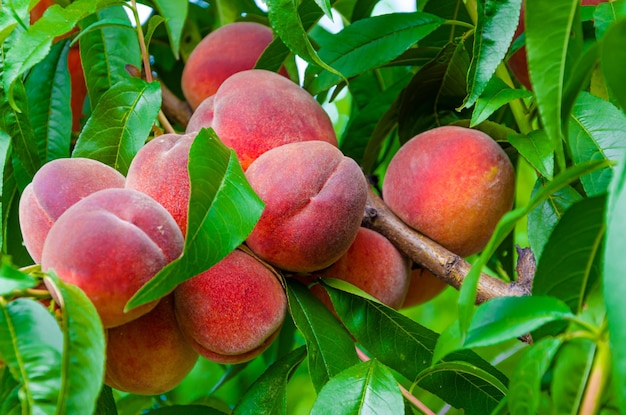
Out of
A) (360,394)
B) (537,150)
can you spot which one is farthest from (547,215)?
(360,394)

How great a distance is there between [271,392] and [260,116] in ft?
1.12

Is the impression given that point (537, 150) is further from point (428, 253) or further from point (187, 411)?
point (187, 411)

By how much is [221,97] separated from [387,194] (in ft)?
0.90

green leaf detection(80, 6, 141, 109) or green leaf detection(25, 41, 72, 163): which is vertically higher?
green leaf detection(80, 6, 141, 109)

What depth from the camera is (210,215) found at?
2.28ft

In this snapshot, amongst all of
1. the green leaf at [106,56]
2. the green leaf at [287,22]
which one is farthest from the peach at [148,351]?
the green leaf at [106,56]

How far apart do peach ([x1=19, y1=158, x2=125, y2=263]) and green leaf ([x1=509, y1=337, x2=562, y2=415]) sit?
0.48 m

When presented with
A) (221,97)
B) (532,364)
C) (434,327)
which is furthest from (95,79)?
(434,327)

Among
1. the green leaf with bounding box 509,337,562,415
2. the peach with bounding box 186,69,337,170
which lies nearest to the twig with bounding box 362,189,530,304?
the peach with bounding box 186,69,337,170

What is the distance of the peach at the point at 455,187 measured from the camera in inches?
39.1

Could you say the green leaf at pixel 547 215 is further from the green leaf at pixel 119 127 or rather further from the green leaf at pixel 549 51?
the green leaf at pixel 119 127

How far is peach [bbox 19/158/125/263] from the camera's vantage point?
0.78 meters

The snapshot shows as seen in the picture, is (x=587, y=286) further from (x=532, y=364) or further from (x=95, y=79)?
(x=95, y=79)

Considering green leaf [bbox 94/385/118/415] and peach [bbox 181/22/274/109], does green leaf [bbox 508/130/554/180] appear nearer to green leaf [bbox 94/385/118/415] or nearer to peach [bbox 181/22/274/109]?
peach [bbox 181/22/274/109]
